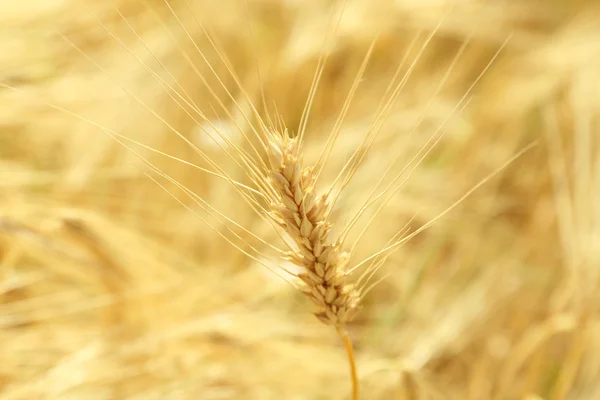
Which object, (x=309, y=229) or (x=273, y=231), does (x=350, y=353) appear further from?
(x=273, y=231)

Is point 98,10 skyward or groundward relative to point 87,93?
skyward

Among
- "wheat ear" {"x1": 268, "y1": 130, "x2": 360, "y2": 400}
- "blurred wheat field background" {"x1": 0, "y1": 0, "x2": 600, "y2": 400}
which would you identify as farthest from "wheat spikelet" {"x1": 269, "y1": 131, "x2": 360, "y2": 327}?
"blurred wheat field background" {"x1": 0, "y1": 0, "x2": 600, "y2": 400}

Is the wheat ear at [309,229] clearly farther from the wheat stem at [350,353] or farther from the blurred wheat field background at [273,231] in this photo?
the blurred wheat field background at [273,231]

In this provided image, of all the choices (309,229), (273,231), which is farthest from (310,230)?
(273,231)

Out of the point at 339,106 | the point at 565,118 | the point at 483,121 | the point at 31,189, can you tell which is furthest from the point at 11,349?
the point at 565,118

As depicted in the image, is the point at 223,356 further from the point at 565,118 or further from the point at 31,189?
the point at 565,118

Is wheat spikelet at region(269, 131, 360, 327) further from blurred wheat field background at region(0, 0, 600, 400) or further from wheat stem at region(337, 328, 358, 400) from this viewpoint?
blurred wheat field background at region(0, 0, 600, 400)

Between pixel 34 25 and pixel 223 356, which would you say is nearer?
pixel 223 356
